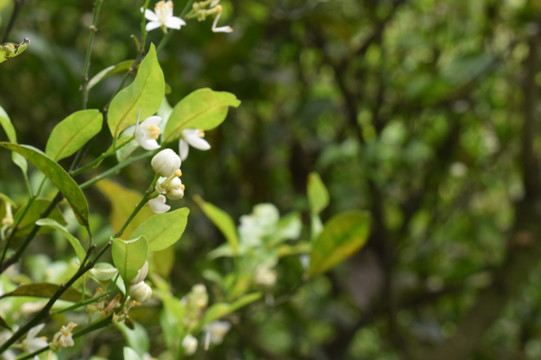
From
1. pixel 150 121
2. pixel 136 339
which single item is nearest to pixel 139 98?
pixel 150 121

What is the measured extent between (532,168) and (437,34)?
448 millimetres

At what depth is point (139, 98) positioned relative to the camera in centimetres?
37

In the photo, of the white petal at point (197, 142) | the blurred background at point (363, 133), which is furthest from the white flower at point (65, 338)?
the blurred background at point (363, 133)

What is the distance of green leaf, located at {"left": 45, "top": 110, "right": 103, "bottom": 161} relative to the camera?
1.30 ft

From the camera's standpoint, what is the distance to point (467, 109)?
4.43 ft

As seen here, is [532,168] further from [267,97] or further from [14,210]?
[14,210]

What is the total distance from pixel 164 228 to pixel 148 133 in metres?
0.06

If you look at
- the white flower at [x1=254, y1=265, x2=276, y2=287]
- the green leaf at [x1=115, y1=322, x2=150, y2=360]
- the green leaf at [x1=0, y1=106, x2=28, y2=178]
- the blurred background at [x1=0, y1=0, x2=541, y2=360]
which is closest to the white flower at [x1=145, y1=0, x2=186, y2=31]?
the green leaf at [x1=0, y1=106, x2=28, y2=178]

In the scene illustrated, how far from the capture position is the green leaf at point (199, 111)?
1.39 feet

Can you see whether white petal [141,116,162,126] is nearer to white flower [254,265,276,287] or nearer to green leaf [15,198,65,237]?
green leaf [15,198,65,237]

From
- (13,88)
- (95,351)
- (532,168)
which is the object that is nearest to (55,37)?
(13,88)

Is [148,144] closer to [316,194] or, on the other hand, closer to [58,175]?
[58,175]

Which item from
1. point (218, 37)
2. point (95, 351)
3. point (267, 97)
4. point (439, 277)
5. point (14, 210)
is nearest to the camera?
point (14, 210)

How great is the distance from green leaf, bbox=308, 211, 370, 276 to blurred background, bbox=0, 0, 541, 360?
1.20 feet
